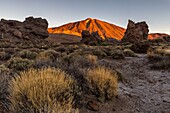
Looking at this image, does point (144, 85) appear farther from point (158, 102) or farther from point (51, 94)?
point (51, 94)

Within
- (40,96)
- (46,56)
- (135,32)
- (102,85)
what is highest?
(135,32)

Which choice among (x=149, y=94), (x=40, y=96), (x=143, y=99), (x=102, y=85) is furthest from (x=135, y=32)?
(x=40, y=96)

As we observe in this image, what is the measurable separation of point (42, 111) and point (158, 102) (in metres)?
3.48

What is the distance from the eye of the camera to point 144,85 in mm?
6625

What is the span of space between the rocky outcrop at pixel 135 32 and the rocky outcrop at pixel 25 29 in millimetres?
25656

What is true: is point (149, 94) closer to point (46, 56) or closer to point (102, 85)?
point (102, 85)

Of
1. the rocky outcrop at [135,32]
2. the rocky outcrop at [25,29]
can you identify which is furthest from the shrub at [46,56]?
the rocky outcrop at [25,29]

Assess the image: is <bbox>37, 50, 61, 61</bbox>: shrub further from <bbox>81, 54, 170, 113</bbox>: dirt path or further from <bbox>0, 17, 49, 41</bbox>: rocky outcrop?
<bbox>0, 17, 49, 41</bbox>: rocky outcrop

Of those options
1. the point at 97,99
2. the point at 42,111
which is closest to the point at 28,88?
the point at 42,111

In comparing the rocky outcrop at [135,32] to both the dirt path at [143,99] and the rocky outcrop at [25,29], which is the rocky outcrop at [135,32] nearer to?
the rocky outcrop at [25,29]

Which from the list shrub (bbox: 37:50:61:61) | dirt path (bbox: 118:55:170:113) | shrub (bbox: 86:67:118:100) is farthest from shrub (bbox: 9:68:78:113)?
shrub (bbox: 37:50:61:61)

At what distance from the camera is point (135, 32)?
47.3m

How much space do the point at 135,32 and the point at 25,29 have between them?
32.7 m

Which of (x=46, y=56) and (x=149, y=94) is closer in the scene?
(x=149, y=94)
